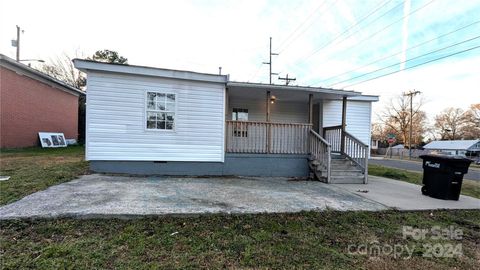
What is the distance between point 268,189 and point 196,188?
1.71 meters

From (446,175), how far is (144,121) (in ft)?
25.6

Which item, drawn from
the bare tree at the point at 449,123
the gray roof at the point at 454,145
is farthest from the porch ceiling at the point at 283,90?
the bare tree at the point at 449,123

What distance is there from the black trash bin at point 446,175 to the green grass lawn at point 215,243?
1961mm

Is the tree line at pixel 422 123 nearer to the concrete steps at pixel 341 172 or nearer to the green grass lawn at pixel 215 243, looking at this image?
the concrete steps at pixel 341 172

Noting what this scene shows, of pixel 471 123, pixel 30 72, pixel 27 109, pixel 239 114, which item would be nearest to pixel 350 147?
pixel 239 114

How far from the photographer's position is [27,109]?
13.8m

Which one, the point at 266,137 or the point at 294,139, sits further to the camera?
the point at 294,139

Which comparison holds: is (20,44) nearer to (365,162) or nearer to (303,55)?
(303,55)

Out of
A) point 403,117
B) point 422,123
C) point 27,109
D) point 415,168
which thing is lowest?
point 415,168

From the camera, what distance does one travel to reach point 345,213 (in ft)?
14.1

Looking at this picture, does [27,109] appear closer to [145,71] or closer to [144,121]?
[144,121]

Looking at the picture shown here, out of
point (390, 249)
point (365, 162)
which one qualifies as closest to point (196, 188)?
point (390, 249)

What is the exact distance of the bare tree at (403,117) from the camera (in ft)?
149

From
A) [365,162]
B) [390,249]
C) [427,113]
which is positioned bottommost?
[390,249]
